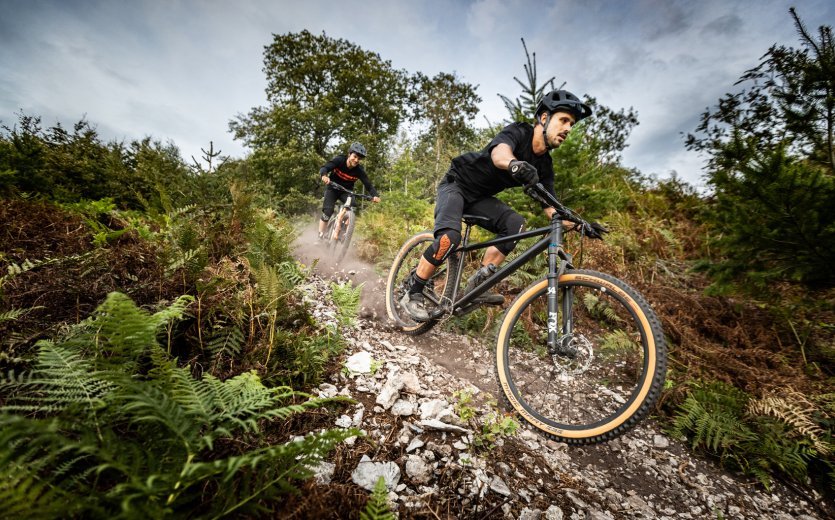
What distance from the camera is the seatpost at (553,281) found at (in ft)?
8.71

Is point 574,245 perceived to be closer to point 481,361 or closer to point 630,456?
point 481,361

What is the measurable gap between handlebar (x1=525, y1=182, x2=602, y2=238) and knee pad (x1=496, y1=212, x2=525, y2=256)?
54cm

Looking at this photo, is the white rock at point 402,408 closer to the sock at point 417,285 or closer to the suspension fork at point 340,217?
the sock at point 417,285

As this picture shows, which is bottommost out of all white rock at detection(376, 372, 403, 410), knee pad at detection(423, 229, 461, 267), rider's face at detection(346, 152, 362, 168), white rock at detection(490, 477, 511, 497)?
white rock at detection(490, 477, 511, 497)

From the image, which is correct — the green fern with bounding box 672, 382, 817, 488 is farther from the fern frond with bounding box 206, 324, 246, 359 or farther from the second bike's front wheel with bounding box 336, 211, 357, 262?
the second bike's front wheel with bounding box 336, 211, 357, 262

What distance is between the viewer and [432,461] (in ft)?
6.23

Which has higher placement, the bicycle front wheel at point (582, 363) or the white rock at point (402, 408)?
the bicycle front wheel at point (582, 363)

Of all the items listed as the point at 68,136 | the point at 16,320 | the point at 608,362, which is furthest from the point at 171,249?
the point at 68,136

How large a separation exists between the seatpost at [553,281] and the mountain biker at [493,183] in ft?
0.96

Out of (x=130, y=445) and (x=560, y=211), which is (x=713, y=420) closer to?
(x=560, y=211)

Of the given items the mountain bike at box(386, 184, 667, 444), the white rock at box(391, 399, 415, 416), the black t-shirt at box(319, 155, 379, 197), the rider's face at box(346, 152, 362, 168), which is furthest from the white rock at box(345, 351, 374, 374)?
the rider's face at box(346, 152, 362, 168)

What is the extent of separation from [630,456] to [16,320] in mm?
4242

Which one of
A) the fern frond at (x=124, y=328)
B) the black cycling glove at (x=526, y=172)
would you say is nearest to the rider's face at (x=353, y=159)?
the black cycling glove at (x=526, y=172)

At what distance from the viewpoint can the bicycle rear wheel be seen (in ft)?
13.7
